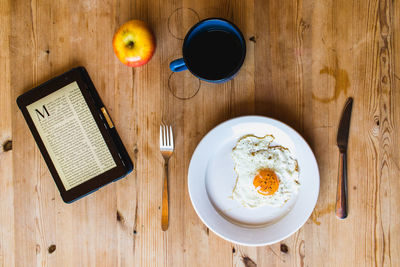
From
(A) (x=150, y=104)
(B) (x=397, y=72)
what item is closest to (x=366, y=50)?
(B) (x=397, y=72)

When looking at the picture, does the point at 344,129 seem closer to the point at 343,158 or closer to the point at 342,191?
the point at 343,158

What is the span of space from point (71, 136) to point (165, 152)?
12.5 inches

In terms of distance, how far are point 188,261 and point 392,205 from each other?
0.68 metres

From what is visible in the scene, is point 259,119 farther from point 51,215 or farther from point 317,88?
point 51,215

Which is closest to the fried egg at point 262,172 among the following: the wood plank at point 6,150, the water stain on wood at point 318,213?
the water stain on wood at point 318,213

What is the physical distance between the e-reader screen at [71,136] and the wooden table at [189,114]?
0.07 m

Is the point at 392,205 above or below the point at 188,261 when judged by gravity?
above

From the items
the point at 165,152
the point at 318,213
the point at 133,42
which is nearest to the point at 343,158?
the point at 318,213

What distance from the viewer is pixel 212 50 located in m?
0.84

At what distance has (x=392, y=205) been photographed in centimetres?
90

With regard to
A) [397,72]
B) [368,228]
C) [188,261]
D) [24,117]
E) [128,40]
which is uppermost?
[128,40]

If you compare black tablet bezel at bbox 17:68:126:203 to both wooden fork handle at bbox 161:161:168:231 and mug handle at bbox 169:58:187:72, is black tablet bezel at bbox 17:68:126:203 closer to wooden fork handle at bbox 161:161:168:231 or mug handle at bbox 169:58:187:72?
wooden fork handle at bbox 161:161:168:231

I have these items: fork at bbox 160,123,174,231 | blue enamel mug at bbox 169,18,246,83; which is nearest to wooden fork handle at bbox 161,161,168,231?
fork at bbox 160,123,174,231

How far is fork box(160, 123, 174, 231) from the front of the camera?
0.94 m
